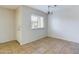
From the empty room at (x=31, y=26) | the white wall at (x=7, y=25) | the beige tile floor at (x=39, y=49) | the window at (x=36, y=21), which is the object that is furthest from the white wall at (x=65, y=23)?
the white wall at (x=7, y=25)

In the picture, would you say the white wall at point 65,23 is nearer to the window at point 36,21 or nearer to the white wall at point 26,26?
the window at point 36,21

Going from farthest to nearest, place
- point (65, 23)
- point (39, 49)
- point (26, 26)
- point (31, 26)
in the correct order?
point (65, 23)
point (31, 26)
point (26, 26)
point (39, 49)

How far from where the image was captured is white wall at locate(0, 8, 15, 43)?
171 inches

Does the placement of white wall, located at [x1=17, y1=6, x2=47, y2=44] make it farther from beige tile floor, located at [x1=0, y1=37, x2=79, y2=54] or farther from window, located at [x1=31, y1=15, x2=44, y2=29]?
beige tile floor, located at [x1=0, y1=37, x2=79, y2=54]

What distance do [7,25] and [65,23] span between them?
137 inches

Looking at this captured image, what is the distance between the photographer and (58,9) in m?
5.50

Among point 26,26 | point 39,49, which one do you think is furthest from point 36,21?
point 39,49

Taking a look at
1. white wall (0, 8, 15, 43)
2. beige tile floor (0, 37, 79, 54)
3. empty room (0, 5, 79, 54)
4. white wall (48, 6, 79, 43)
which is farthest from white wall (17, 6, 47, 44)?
white wall (48, 6, 79, 43)

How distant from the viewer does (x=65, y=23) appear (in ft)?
16.6

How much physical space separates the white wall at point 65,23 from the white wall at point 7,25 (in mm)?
2903

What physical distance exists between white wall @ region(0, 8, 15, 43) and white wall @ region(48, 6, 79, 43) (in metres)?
2.90

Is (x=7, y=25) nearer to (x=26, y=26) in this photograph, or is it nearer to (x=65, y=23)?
(x=26, y=26)

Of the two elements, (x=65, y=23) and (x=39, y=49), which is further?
(x=65, y=23)
